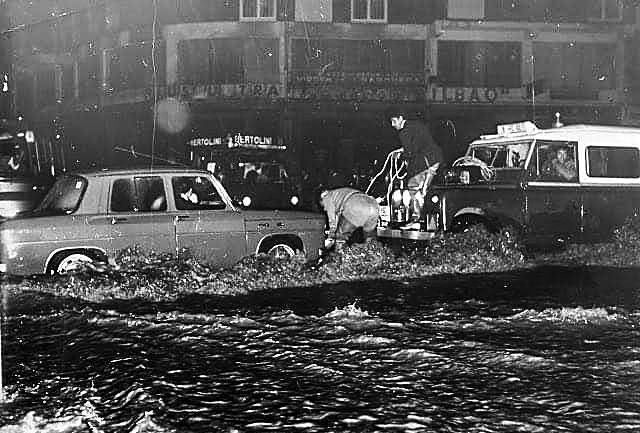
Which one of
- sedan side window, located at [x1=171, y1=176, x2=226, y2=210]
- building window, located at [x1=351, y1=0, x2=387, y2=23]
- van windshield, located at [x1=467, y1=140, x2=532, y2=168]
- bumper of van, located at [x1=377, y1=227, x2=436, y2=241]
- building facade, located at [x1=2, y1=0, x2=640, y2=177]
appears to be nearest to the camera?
sedan side window, located at [x1=171, y1=176, x2=226, y2=210]

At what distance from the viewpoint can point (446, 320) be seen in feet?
18.4

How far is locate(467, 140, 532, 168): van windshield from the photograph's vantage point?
30.2 feet

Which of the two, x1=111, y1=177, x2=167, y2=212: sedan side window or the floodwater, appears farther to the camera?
x1=111, y1=177, x2=167, y2=212: sedan side window

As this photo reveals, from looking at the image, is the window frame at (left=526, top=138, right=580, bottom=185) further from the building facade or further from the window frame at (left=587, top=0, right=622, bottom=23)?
the window frame at (left=587, top=0, right=622, bottom=23)

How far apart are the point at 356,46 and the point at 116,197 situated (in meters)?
16.5

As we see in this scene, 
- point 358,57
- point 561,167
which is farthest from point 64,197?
point 358,57

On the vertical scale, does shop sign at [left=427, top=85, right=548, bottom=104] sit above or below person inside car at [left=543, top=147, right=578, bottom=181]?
above

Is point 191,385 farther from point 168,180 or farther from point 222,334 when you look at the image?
point 168,180

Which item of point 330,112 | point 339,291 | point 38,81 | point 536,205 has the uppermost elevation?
point 38,81

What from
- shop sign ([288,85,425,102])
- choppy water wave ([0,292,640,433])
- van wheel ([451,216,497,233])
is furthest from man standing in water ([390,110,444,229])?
shop sign ([288,85,425,102])

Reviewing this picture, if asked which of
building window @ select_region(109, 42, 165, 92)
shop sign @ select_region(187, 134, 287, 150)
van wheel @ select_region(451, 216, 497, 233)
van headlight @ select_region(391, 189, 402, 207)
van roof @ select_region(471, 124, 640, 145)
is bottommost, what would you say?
van wheel @ select_region(451, 216, 497, 233)

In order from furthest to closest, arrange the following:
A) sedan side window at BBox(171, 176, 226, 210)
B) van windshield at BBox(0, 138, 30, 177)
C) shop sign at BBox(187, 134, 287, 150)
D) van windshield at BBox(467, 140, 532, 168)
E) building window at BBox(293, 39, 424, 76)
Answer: building window at BBox(293, 39, 424, 76) < shop sign at BBox(187, 134, 287, 150) < van windshield at BBox(0, 138, 30, 177) < van windshield at BBox(467, 140, 532, 168) < sedan side window at BBox(171, 176, 226, 210)

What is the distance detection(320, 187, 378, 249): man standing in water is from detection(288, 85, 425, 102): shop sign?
13.6 m

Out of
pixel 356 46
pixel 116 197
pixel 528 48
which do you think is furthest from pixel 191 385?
pixel 528 48
